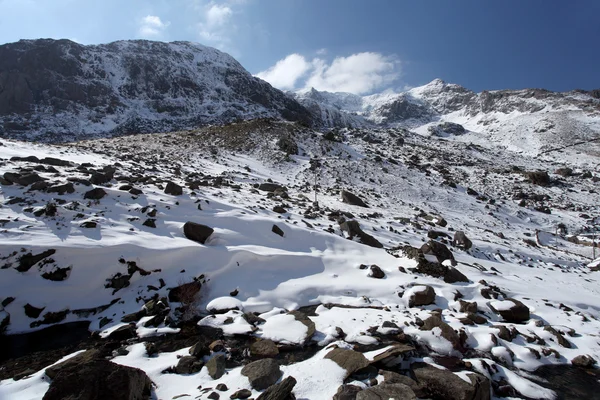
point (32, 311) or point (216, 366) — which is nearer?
point (216, 366)

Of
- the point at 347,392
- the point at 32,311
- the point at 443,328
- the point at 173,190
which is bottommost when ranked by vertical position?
the point at 32,311

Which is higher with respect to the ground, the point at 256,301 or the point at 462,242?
the point at 462,242

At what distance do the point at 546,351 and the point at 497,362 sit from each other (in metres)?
1.53

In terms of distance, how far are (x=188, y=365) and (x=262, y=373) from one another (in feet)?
5.23

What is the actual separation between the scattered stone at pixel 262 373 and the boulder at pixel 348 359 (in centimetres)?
112

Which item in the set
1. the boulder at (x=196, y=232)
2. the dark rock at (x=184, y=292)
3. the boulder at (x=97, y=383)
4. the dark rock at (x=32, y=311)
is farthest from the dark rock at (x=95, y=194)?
the boulder at (x=97, y=383)

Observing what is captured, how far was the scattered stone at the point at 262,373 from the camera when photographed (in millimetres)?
5024

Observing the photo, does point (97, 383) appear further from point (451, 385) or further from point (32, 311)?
point (451, 385)

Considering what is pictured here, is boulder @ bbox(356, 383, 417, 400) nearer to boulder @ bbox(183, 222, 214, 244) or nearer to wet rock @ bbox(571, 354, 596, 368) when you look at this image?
wet rock @ bbox(571, 354, 596, 368)

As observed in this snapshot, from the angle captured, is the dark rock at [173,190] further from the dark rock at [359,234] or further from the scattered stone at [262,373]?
the scattered stone at [262,373]

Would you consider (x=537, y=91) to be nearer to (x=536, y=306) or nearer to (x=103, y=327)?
(x=536, y=306)

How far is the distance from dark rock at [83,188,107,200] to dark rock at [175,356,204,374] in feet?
29.0

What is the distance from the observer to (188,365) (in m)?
5.58

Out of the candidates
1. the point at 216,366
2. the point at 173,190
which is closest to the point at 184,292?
the point at 216,366
